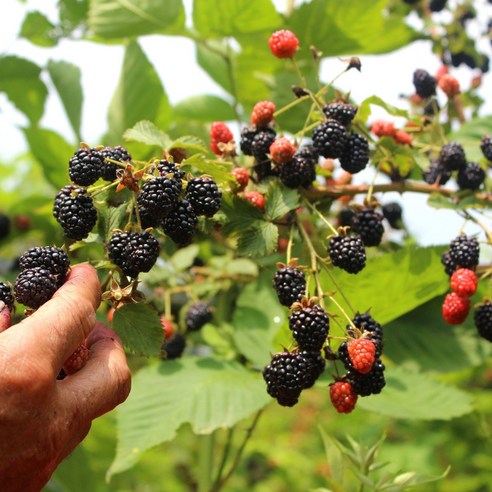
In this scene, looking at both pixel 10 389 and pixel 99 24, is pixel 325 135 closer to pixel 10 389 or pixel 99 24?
pixel 10 389

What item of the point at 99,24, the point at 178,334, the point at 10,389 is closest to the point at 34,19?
the point at 99,24

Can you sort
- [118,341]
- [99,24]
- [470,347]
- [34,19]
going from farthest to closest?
[34,19] < [99,24] < [470,347] < [118,341]

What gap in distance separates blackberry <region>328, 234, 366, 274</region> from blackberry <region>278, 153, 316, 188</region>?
176 millimetres

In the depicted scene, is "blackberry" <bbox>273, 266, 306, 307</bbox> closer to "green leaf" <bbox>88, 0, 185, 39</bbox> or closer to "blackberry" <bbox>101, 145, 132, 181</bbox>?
"blackberry" <bbox>101, 145, 132, 181</bbox>

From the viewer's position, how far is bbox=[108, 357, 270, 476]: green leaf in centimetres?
168

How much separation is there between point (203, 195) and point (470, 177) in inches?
30.6

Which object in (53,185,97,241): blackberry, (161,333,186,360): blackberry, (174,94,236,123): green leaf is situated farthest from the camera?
(174,94,236,123): green leaf

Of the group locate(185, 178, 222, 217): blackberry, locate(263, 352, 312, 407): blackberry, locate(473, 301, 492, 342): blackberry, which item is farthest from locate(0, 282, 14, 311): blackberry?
locate(473, 301, 492, 342): blackberry

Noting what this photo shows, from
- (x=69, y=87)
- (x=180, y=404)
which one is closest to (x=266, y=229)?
(x=180, y=404)

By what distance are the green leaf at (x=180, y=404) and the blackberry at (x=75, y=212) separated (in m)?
0.73

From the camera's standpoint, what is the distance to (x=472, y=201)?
1.61 metres

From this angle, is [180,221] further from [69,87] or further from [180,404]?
[69,87]

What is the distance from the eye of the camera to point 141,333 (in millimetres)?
1175

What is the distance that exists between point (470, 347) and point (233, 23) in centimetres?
129
